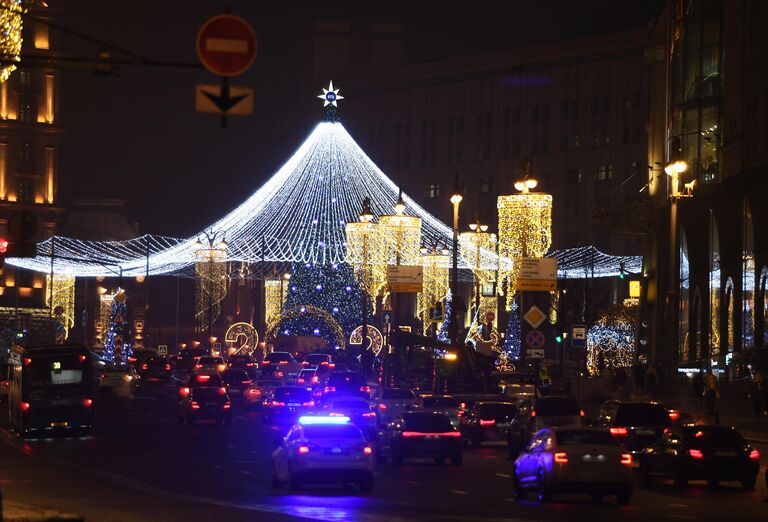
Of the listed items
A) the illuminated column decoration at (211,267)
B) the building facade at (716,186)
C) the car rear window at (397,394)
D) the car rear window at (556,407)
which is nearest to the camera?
the car rear window at (556,407)

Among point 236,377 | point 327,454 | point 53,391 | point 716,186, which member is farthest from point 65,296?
point 327,454

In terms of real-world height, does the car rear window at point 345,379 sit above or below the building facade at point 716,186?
below

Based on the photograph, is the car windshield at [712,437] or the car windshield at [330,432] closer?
the car windshield at [330,432]

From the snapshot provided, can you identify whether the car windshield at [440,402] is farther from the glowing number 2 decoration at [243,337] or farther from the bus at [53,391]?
the glowing number 2 decoration at [243,337]

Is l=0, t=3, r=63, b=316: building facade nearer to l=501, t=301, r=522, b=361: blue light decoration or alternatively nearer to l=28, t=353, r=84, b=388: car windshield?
l=501, t=301, r=522, b=361: blue light decoration

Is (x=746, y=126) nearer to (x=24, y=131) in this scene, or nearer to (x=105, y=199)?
(x=24, y=131)

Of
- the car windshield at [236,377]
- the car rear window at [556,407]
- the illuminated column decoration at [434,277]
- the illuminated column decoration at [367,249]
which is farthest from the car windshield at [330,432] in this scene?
the illuminated column decoration at [434,277]

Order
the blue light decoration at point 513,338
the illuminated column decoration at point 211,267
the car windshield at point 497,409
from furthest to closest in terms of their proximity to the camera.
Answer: the blue light decoration at point 513,338 → the illuminated column decoration at point 211,267 → the car windshield at point 497,409

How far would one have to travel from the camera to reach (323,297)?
336 feet

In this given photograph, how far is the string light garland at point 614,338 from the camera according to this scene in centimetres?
9431

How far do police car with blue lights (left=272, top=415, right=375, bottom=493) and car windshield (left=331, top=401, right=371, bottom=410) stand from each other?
1382 centimetres

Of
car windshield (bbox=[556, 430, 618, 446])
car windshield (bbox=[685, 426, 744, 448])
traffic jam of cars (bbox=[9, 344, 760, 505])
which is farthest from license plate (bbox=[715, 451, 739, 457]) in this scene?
car windshield (bbox=[556, 430, 618, 446])

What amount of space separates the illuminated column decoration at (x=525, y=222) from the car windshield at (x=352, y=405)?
42.6 ft

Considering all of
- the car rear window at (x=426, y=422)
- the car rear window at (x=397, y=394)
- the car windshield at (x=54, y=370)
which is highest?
the car windshield at (x=54, y=370)
